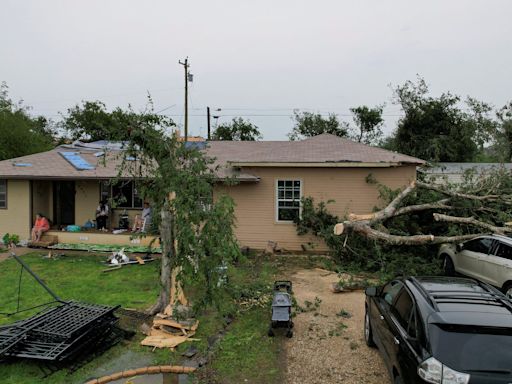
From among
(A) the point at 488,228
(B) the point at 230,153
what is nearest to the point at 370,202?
(A) the point at 488,228

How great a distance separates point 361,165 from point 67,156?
475 inches

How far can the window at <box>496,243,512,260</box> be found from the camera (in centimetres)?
898

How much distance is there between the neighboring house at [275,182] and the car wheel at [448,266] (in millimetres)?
3531

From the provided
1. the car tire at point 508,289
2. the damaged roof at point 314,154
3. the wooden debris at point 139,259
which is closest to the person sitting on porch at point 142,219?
the wooden debris at point 139,259

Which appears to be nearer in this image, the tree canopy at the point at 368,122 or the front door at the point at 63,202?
the front door at the point at 63,202

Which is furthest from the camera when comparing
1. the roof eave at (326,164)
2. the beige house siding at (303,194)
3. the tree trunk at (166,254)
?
the beige house siding at (303,194)

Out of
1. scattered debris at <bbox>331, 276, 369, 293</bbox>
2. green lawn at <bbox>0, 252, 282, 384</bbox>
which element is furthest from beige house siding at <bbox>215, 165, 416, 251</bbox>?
scattered debris at <bbox>331, 276, 369, 293</bbox>

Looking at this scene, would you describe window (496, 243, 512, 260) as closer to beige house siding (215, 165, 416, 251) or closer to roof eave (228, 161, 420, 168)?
roof eave (228, 161, 420, 168)

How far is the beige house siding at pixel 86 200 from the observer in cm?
1680

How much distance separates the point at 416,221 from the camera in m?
13.2

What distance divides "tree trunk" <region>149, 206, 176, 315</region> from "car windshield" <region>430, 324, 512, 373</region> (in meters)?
4.96

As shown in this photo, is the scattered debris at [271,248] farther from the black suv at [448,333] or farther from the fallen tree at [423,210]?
the black suv at [448,333]

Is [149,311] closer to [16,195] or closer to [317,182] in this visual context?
[317,182]

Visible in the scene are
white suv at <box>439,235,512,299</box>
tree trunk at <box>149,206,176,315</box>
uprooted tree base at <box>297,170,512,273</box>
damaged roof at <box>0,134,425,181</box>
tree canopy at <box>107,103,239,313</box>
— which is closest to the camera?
tree canopy at <box>107,103,239,313</box>
